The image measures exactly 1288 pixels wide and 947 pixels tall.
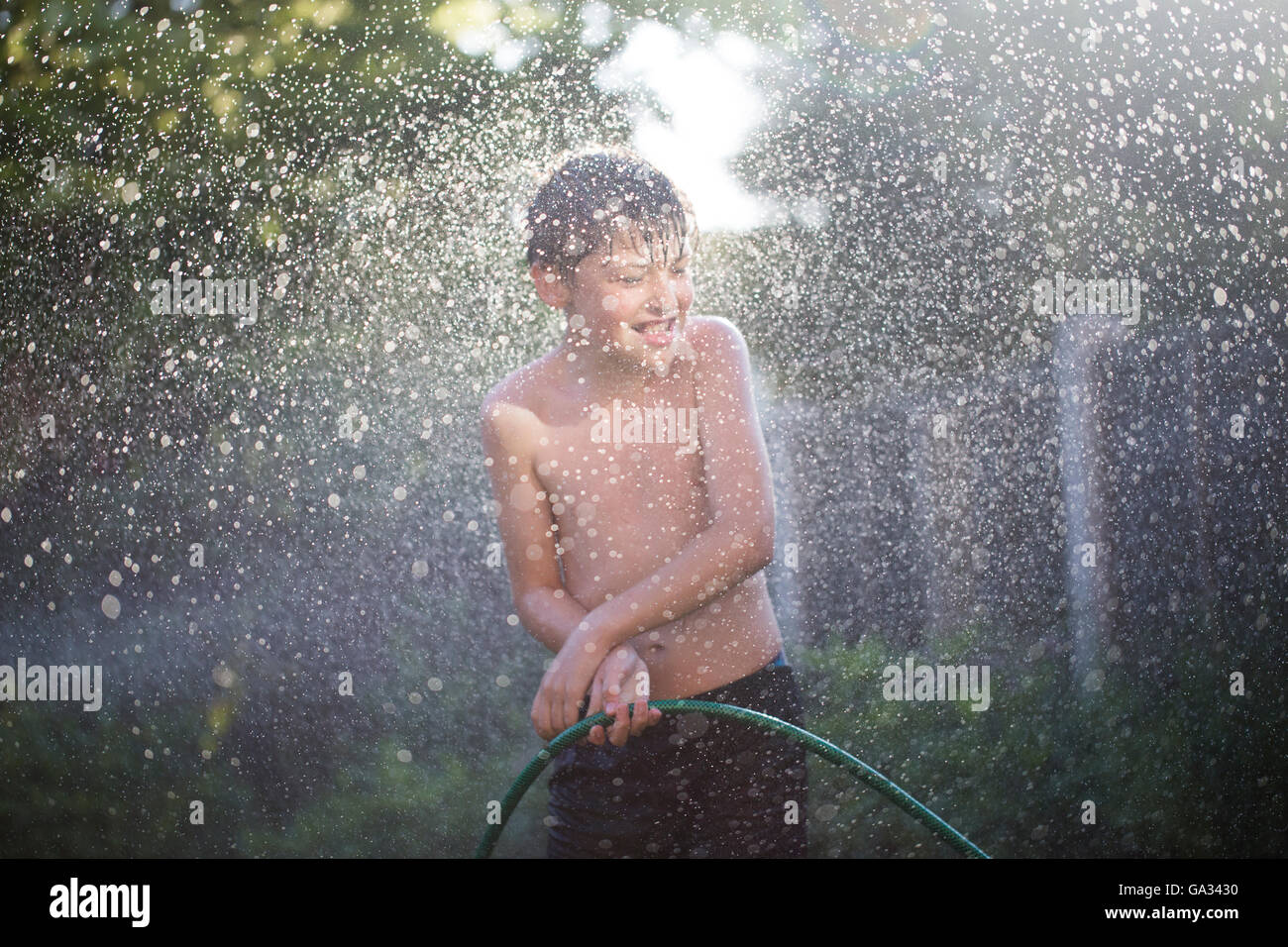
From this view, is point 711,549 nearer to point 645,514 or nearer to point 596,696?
point 645,514

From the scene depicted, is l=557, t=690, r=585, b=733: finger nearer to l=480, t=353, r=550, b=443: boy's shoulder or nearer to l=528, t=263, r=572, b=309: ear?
l=480, t=353, r=550, b=443: boy's shoulder

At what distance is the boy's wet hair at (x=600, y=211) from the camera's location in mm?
1053

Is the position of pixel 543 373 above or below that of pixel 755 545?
above

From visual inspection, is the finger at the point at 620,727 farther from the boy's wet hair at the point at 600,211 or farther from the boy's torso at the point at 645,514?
the boy's wet hair at the point at 600,211

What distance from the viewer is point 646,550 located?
1.03 metres

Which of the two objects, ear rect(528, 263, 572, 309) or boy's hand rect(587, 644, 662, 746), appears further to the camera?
ear rect(528, 263, 572, 309)

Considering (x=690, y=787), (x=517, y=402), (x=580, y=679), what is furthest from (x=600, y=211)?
(x=690, y=787)

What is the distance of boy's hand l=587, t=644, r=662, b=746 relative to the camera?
0.98 metres

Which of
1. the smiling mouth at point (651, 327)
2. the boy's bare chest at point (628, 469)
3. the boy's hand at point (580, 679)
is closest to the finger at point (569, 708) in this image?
the boy's hand at point (580, 679)

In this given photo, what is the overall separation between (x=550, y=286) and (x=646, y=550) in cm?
31

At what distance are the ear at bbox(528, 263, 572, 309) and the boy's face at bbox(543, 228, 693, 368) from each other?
28 millimetres

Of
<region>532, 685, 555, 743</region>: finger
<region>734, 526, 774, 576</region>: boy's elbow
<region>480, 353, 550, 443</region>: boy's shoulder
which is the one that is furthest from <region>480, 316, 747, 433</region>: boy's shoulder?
<region>532, 685, 555, 743</region>: finger

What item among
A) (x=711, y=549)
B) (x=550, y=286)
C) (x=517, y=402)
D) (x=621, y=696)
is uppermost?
(x=550, y=286)
